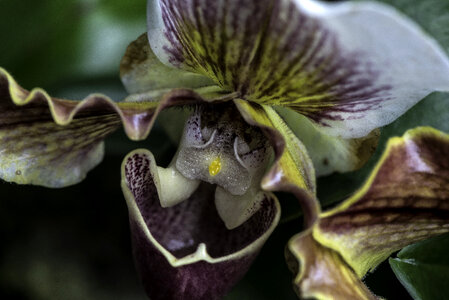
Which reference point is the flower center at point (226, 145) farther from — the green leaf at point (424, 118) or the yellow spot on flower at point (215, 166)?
the green leaf at point (424, 118)

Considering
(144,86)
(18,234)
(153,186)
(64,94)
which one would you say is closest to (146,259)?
(153,186)

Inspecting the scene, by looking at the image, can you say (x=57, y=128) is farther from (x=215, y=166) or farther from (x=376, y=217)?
(x=376, y=217)

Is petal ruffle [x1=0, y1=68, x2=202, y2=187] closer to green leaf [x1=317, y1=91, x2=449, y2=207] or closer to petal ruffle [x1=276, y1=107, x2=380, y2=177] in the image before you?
petal ruffle [x1=276, y1=107, x2=380, y2=177]

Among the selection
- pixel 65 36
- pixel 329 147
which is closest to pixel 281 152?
pixel 329 147

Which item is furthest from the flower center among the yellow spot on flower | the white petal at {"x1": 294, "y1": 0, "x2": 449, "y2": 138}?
the white petal at {"x1": 294, "y1": 0, "x2": 449, "y2": 138}

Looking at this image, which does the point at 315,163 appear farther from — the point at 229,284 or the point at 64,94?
the point at 64,94

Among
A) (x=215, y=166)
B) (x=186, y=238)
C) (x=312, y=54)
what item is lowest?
(x=186, y=238)

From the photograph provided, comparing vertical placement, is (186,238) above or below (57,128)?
below
